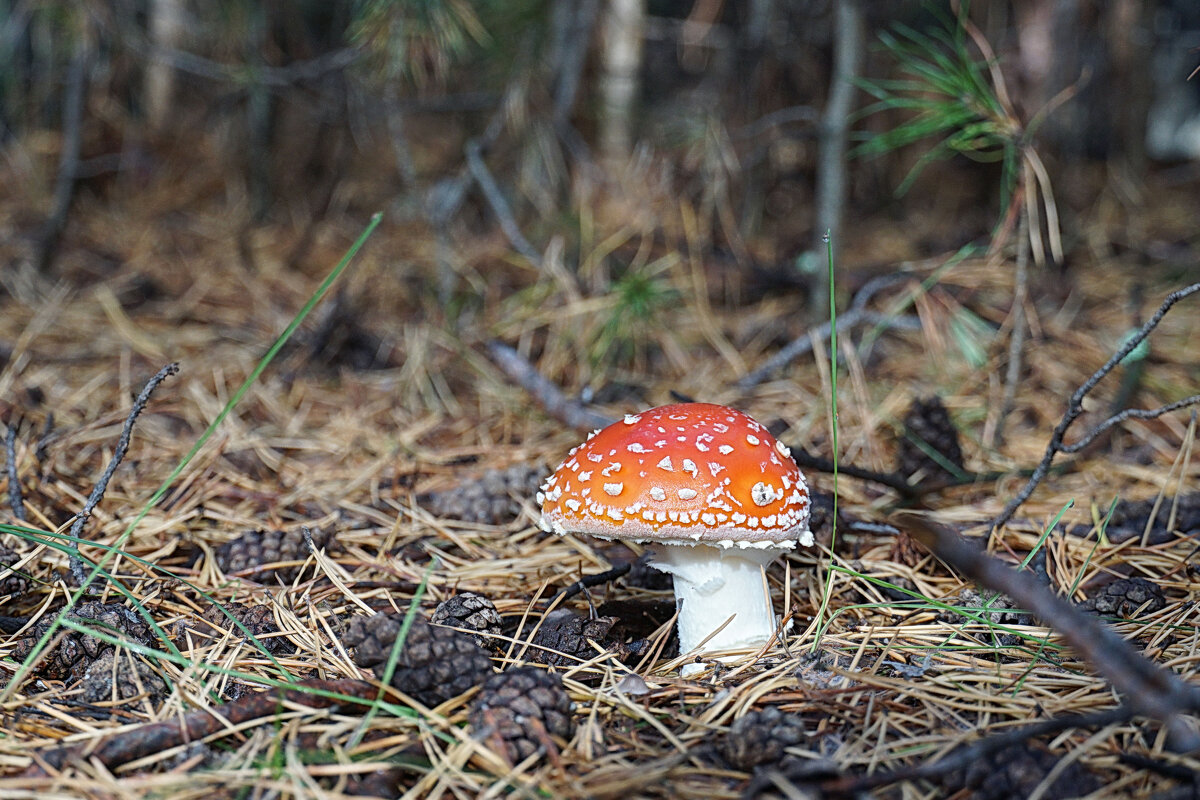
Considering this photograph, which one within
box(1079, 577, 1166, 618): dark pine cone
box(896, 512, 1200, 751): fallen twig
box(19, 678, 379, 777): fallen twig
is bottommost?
box(19, 678, 379, 777): fallen twig

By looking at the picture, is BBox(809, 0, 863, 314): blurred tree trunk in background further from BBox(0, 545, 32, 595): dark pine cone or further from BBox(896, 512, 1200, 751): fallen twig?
BBox(0, 545, 32, 595): dark pine cone

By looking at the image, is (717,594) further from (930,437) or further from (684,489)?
(930,437)

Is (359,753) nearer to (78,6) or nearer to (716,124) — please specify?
(716,124)

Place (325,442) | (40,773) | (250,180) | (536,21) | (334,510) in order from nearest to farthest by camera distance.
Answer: (40,773)
(334,510)
(325,442)
(536,21)
(250,180)

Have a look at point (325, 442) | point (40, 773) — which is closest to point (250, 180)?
point (325, 442)

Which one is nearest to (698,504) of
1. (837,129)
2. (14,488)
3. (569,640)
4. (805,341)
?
(569,640)

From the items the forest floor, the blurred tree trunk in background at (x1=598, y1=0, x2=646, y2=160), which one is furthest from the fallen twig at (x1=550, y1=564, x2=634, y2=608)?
the blurred tree trunk in background at (x1=598, y1=0, x2=646, y2=160)
